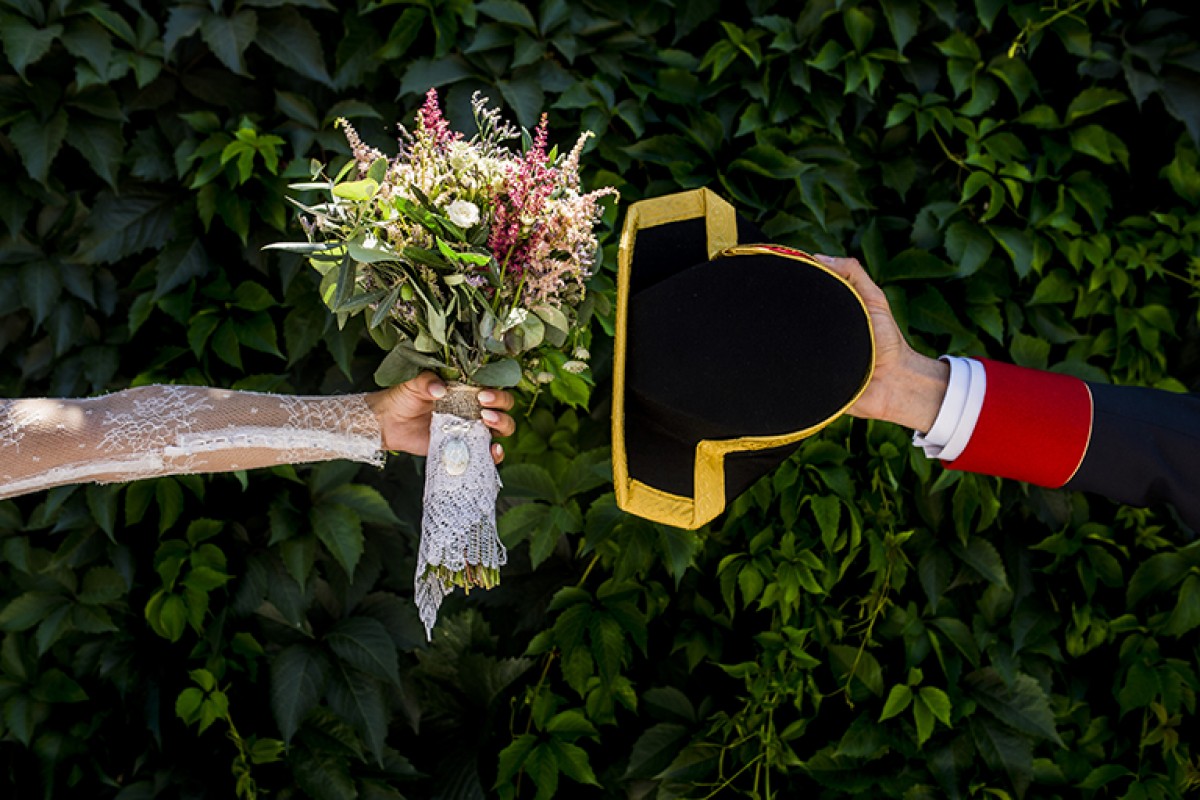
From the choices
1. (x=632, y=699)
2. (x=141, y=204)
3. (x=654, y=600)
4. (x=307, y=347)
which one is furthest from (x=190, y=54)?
(x=632, y=699)

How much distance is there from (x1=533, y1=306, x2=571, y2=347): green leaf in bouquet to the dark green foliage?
68cm

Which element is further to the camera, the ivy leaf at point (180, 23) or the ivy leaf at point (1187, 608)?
the ivy leaf at point (1187, 608)

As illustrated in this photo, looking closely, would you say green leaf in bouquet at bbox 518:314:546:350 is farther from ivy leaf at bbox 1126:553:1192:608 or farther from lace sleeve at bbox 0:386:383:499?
ivy leaf at bbox 1126:553:1192:608

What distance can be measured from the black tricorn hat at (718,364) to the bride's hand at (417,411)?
28 cm

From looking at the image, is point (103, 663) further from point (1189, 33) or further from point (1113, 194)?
point (1189, 33)

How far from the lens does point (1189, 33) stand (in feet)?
7.48

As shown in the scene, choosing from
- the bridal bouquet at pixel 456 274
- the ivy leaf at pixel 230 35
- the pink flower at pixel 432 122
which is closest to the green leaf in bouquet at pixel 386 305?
the bridal bouquet at pixel 456 274

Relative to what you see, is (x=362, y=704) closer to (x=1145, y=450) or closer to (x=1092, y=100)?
(x=1145, y=450)

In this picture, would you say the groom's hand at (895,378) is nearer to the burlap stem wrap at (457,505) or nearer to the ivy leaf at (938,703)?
the burlap stem wrap at (457,505)

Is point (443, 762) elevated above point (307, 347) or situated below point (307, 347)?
below

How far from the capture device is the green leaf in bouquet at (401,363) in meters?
1.45

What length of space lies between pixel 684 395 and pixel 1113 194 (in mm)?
1673

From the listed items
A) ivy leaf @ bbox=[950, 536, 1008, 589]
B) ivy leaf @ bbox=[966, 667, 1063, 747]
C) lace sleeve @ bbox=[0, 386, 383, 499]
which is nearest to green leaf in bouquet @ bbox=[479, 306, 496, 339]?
lace sleeve @ bbox=[0, 386, 383, 499]

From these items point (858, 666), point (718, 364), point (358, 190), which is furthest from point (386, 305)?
point (858, 666)
